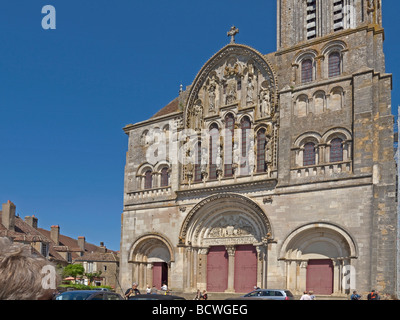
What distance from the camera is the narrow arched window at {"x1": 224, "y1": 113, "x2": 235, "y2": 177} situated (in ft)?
90.6

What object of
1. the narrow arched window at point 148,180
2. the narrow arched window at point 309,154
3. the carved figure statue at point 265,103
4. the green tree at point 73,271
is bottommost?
the green tree at point 73,271

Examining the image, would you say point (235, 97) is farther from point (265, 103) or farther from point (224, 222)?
point (224, 222)

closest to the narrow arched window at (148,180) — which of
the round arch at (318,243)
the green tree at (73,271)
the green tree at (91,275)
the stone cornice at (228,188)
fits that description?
the stone cornice at (228,188)

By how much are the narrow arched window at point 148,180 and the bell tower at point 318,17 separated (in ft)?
33.6

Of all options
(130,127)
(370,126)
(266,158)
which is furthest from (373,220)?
(130,127)

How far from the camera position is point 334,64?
25.0 m

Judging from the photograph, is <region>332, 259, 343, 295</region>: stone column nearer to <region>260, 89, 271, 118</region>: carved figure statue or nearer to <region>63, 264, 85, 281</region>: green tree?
<region>260, 89, 271, 118</region>: carved figure statue

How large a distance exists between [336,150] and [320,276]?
5586 millimetres

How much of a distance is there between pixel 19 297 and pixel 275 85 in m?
24.9

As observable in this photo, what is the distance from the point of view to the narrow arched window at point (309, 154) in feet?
80.3

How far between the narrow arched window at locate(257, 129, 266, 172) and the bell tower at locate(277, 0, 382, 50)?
4.52 meters

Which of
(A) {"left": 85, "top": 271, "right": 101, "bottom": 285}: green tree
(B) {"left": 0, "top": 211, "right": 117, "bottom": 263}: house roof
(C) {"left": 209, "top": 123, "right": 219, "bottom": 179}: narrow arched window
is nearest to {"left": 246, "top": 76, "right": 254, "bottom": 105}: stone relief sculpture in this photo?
(C) {"left": 209, "top": 123, "right": 219, "bottom": 179}: narrow arched window

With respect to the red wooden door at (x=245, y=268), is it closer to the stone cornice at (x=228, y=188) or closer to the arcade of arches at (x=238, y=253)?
the arcade of arches at (x=238, y=253)

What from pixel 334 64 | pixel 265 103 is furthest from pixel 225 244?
pixel 334 64
